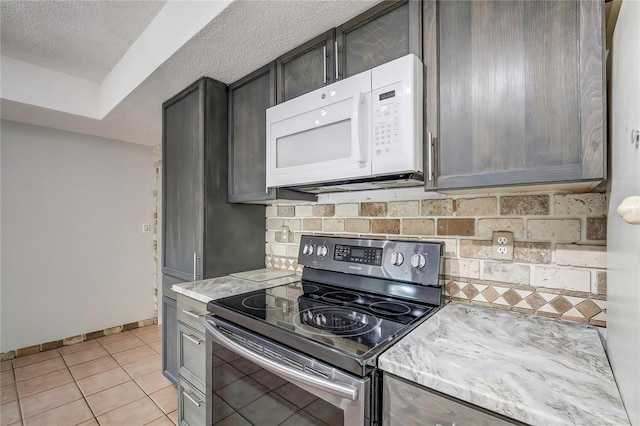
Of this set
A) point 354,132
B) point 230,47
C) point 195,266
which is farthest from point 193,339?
point 230,47

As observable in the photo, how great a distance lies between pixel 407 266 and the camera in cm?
137

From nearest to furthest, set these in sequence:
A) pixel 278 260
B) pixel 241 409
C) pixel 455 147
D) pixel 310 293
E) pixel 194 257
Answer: pixel 455 147 → pixel 241 409 → pixel 310 293 → pixel 194 257 → pixel 278 260

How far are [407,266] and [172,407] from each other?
6.26 feet

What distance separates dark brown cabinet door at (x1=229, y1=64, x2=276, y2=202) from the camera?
1.77 m

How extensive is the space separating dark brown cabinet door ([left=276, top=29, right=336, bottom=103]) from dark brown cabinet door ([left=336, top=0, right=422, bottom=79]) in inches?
2.5

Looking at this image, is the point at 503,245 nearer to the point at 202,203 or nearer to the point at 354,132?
the point at 354,132

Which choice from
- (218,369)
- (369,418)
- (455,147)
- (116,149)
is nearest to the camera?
(369,418)

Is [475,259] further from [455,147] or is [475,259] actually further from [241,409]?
[241,409]

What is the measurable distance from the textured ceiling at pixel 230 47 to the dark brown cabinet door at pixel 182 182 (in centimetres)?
15

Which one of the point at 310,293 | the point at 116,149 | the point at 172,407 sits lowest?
the point at 172,407

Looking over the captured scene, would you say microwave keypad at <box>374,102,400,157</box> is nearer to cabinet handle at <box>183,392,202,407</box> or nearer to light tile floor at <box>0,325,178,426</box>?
cabinet handle at <box>183,392,202,407</box>

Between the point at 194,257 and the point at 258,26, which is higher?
the point at 258,26

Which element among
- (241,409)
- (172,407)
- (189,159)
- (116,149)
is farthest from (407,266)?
(116,149)

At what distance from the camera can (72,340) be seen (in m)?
3.06
